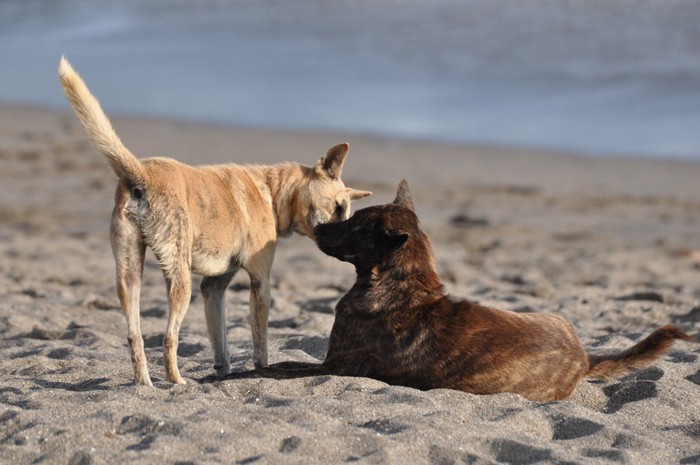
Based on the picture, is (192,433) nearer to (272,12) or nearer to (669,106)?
(669,106)

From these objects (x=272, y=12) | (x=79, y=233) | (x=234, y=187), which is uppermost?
(x=272, y=12)

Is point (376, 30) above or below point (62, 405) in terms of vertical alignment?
above

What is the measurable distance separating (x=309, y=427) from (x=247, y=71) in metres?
21.0

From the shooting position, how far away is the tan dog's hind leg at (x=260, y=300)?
257 inches

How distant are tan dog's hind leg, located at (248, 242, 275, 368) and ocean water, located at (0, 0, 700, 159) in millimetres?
13929

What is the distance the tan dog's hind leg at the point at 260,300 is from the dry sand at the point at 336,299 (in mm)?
468

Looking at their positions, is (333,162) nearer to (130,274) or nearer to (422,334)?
(422,334)

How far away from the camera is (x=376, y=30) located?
1209 inches

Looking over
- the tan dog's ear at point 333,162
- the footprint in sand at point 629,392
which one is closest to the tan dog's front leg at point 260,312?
the tan dog's ear at point 333,162

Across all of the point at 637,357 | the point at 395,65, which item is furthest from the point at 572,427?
the point at 395,65

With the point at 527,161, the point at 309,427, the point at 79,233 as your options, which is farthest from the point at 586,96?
the point at 309,427

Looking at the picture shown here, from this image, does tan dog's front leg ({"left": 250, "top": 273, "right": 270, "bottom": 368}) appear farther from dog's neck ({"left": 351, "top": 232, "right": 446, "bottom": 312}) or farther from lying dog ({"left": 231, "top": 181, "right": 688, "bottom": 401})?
dog's neck ({"left": 351, "top": 232, "right": 446, "bottom": 312})

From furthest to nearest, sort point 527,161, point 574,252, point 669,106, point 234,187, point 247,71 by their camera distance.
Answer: point 247,71
point 669,106
point 527,161
point 574,252
point 234,187

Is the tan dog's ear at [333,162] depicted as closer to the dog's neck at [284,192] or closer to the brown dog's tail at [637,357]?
the dog's neck at [284,192]
